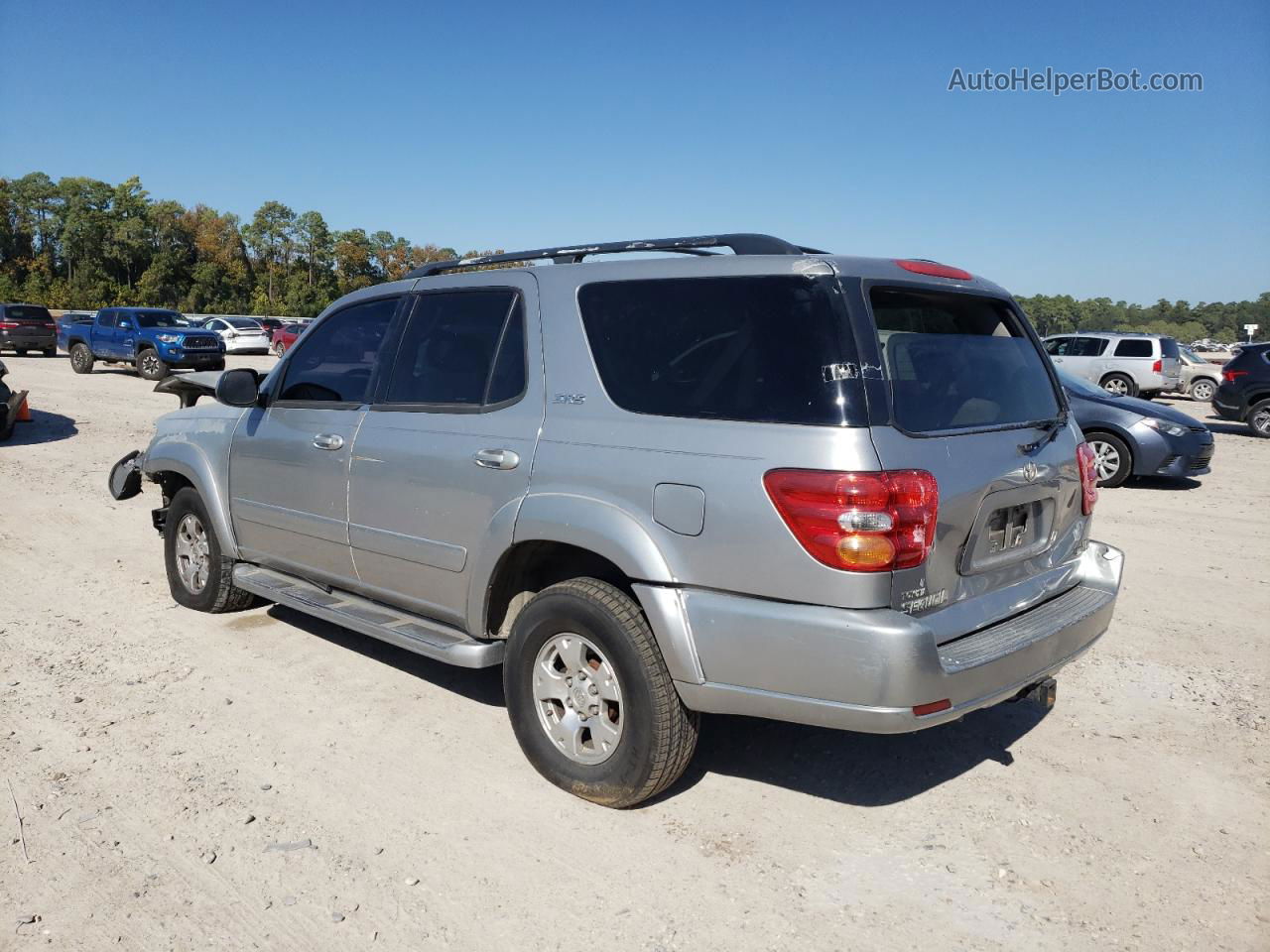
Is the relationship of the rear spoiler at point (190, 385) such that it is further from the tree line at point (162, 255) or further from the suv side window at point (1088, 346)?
the tree line at point (162, 255)

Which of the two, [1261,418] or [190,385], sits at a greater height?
[190,385]

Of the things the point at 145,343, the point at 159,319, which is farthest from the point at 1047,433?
the point at 159,319

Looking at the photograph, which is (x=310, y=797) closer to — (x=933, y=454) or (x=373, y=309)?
(x=373, y=309)

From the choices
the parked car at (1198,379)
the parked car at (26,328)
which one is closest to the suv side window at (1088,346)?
the parked car at (1198,379)

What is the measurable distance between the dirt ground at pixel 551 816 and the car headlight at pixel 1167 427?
19.7 feet

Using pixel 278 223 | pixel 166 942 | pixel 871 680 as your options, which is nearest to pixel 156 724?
pixel 166 942

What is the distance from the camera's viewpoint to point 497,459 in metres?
3.73

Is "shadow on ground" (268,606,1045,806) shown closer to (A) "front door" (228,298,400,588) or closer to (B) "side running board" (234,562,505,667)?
(B) "side running board" (234,562,505,667)

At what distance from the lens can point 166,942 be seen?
2.72 metres

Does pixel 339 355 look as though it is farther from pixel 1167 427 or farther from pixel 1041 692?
pixel 1167 427

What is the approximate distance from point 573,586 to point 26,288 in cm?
7711

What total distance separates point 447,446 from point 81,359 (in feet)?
78.3

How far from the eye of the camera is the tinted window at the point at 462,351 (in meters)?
3.92

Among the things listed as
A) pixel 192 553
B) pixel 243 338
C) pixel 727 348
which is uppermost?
pixel 727 348
